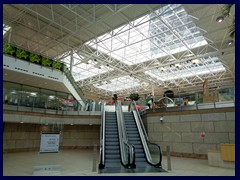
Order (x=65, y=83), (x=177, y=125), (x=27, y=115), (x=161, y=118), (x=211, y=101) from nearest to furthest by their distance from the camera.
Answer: (x=211, y=101) → (x=177, y=125) → (x=161, y=118) → (x=27, y=115) → (x=65, y=83)

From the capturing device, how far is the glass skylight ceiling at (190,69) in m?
22.3

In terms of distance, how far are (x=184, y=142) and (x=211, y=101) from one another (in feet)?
8.92

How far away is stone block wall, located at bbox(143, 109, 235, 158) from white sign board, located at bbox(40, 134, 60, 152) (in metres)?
6.15

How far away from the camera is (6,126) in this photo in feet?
41.9

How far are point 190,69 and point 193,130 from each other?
1723 cm

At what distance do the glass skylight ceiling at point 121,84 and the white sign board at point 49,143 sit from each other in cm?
2055

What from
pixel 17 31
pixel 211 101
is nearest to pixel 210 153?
pixel 211 101

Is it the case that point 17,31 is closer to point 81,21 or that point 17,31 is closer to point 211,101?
point 81,21

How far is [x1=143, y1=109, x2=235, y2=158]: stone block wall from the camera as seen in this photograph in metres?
8.71

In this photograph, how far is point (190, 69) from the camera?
25016mm

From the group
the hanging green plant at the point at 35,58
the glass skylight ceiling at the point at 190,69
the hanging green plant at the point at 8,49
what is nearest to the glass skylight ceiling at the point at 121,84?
the glass skylight ceiling at the point at 190,69

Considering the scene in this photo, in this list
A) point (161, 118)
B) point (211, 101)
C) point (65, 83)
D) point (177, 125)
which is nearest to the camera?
point (211, 101)

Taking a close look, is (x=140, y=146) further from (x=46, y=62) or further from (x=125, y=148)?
(x=46, y=62)
